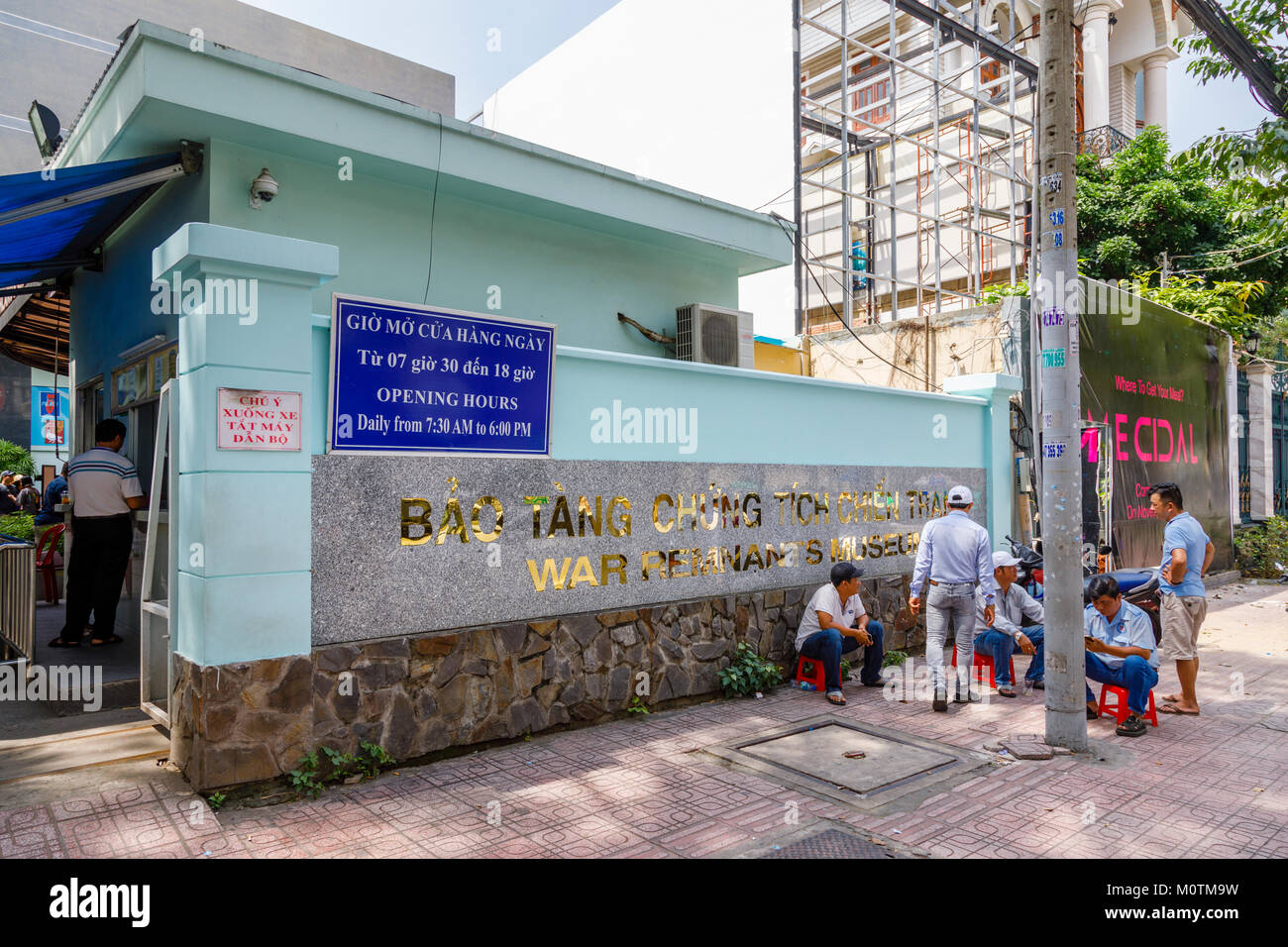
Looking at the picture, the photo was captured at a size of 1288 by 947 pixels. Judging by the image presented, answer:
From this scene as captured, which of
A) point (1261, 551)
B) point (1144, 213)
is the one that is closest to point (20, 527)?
point (1261, 551)

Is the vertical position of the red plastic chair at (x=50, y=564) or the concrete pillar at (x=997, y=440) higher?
the concrete pillar at (x=997, y=440)

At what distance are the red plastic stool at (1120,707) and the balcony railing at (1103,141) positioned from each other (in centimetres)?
1957

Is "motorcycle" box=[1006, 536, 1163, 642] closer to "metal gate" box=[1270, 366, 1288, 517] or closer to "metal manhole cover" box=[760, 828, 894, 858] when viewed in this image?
"metal manhole cover" box=[760, 828, 894, 858]

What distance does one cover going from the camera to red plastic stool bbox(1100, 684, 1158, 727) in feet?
19.8

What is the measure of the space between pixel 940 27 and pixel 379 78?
13.9 metres

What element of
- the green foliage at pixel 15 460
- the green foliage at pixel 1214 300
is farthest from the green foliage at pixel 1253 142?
the green foliage at pixel 15 460

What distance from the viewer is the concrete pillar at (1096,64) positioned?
22.4m

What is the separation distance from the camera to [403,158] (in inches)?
267

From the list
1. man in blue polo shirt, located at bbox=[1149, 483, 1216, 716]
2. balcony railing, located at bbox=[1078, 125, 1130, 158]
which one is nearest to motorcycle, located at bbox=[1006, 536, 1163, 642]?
man in blue polo shirt, located at bbox=[1149, 483, 1216, 716]

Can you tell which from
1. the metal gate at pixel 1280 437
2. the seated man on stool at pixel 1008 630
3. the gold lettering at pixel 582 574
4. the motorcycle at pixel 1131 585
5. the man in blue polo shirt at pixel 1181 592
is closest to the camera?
the gold lettering at pixel 582 574

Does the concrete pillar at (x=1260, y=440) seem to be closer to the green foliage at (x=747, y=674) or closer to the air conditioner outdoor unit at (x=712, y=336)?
the air conditioner outdoor unit at (x=712, y=336)

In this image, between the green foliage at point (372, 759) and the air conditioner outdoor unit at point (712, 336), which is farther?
the air conditioner outdoor unit at point (712, 336)

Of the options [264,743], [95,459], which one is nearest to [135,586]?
[95,459]

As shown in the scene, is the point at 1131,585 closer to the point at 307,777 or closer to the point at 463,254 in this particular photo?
the point at 463,254
